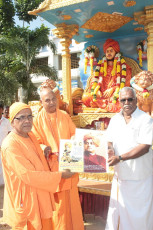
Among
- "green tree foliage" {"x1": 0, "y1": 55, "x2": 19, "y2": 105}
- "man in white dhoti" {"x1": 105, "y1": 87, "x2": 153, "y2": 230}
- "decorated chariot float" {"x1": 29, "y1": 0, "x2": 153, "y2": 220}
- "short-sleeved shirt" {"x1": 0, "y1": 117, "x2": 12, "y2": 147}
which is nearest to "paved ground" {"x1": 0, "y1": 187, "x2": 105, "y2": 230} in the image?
"decorated chariot float" {"x1": 29, "y1": 0, "x2": 153, "y2": 220}

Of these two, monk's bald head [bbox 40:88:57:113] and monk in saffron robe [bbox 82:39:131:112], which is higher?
monk in saffron robe [bbox 82:39:131:112]

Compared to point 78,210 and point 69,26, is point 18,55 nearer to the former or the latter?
point 69,26

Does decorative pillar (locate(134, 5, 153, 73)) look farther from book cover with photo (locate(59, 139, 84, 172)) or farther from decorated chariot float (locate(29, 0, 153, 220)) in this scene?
book cover with photo (locate(59, 139, 84, 172))

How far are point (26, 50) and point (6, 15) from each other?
510 cm

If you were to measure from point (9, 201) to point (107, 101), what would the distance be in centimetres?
456

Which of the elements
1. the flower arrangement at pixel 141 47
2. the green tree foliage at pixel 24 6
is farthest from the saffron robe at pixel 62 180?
the green tree foliage at pixel 24 6

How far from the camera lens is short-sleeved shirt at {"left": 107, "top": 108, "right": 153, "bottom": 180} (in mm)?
2248

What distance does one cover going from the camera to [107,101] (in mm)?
6105

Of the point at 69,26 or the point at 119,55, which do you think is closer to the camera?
the point at 69,26

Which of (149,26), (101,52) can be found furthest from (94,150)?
(101,52)

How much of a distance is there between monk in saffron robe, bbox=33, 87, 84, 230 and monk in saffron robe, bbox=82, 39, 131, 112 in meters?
3.33

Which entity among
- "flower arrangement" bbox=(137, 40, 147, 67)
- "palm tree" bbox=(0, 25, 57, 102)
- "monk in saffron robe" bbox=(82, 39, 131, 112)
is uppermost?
"palm tree" bbox=(0, 25, 57, 102)

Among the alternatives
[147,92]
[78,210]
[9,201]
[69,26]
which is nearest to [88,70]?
[69,26]

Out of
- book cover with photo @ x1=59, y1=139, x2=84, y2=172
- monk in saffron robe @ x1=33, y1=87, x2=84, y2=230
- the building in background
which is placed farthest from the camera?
the building in background
